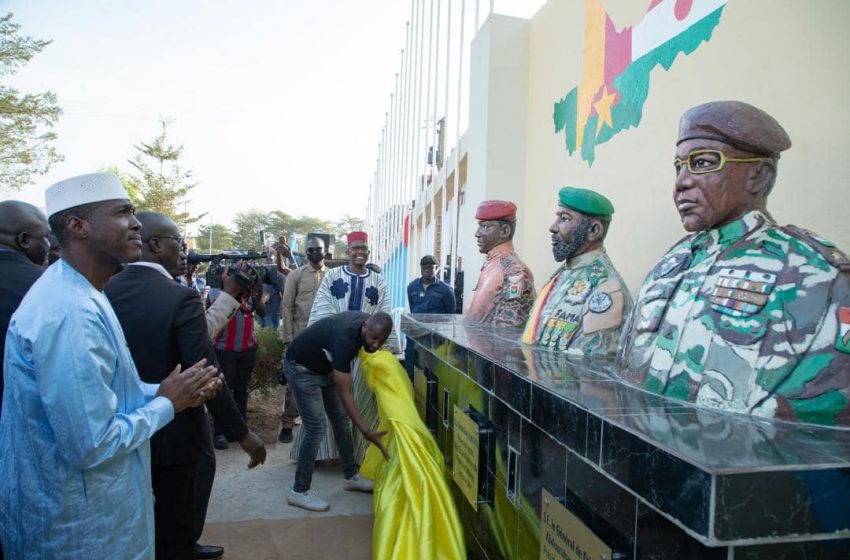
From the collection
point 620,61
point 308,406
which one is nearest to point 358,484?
point 308,406

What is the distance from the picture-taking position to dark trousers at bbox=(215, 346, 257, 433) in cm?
470

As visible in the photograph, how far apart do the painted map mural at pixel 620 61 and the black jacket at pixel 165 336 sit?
3.04 metres

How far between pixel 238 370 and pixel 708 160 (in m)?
4.15

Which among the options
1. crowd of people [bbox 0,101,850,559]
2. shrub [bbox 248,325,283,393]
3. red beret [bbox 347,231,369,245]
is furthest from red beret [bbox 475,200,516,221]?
shrub [bbox 248,325,283,393]

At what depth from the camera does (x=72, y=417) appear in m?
1.46

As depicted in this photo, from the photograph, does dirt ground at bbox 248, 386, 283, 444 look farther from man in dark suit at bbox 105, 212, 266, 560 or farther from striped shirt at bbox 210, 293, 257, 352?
man in dark suit at bbox 105, 212, 266, 560

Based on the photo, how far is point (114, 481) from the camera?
63.2 inches

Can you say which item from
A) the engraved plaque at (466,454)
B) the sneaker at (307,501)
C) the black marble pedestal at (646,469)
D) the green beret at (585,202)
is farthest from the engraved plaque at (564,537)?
the sneaker at (307,501)

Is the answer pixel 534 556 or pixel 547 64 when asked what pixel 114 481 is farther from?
pixel 547 64

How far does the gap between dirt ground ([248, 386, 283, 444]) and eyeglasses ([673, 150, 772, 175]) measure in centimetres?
443

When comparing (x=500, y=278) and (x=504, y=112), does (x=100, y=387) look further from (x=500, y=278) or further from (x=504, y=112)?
(x=504, y=112)

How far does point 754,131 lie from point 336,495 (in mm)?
3416

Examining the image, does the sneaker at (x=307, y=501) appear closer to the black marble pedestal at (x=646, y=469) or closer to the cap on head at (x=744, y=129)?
the black marble pedestal at (x=646, y=469)

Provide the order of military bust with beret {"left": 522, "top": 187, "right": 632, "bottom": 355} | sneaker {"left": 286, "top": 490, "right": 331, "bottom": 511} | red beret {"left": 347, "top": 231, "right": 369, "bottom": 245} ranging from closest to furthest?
military bust with beret {"left": 522, "top": 187, "right": 632, "bottom": 355}
sneaker {"left": 286, "top": 490, "right": 331, "bottom": 511}
red beret {"left": 347, "top": 231, "right": 369, "bottom": 245}
